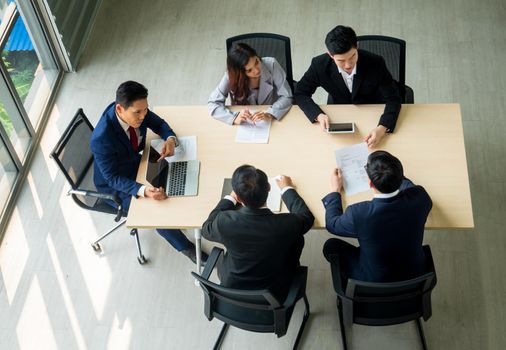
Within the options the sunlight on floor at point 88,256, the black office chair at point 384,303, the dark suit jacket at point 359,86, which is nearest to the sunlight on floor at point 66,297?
the sunlight on floor at point 88,256

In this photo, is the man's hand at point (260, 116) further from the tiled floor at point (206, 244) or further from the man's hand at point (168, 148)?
the tiled floor at point (206, 244)

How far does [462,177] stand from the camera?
3473 mm

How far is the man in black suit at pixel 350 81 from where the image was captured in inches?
142

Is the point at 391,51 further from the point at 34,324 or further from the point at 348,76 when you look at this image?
the point at 34,324

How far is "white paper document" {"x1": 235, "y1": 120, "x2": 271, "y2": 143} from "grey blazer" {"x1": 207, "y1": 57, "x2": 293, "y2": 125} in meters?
0.08

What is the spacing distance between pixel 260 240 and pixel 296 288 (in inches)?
16.8

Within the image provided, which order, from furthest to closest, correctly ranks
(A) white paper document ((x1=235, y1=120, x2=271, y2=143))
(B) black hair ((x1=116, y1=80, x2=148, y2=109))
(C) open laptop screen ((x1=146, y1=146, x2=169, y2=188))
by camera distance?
(A) white paper document ((x1=235, y1=120, x2=271, y2=143))
(C) open laptop screen ((x1=146, y1=146, x2=169, y2=188))
(B) black hair ((x1=116, y1=80, x2=148, y2=109))

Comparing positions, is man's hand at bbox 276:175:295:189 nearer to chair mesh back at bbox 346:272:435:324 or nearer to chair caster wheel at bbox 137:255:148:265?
chair mesh back at bbox 346:272:435:324

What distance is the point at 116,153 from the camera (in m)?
3.82

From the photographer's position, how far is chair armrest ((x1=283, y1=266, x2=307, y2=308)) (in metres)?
3.27

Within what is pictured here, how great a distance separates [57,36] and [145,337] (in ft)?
8.97

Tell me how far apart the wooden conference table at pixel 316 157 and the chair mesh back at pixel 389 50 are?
12.2 inches

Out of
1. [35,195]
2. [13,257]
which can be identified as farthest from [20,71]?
[13,257]

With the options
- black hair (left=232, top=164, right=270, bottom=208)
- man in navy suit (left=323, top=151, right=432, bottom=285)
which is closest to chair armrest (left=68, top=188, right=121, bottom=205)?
black hair (left=232, top=164, right=270, bottom=208)
